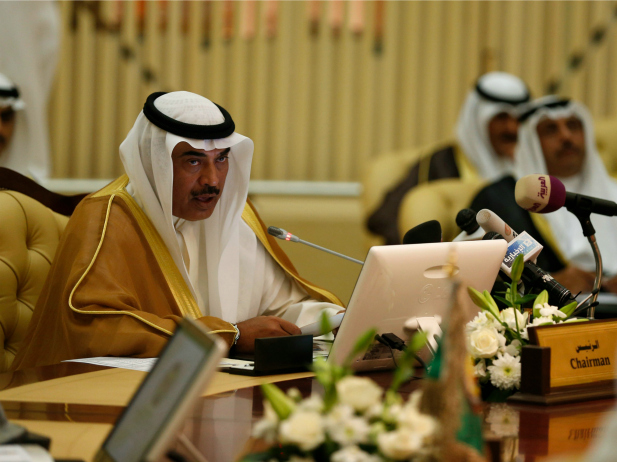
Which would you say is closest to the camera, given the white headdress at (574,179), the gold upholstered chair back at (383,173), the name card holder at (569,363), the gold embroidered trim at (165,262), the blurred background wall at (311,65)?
the name card holder at (569,363)

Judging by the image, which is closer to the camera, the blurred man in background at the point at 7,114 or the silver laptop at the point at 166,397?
the silver laptop at the point at 166,397

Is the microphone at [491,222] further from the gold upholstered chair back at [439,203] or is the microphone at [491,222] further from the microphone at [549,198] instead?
the gold upholstered chair back at [439,203]

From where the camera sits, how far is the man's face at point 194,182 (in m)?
2.12

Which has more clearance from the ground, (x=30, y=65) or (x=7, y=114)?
(x=30, y=65)

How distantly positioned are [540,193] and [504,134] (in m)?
3.97

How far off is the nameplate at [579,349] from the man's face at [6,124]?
3.34 m

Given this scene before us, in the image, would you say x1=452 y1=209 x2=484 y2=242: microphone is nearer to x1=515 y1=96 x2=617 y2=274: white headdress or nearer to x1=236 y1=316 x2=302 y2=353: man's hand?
x1=236 y1=316 x2=302 y2=353: man's hand

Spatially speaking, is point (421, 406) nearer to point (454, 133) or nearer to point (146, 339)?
point (146, 339)

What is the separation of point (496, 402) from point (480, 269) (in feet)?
0.86

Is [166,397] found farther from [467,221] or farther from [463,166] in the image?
[463,166]

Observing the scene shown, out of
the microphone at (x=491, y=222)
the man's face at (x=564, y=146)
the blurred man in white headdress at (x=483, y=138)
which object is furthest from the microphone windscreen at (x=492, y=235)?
the man's face at (x=564, y=146)

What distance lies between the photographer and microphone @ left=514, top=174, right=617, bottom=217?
1.51 meters

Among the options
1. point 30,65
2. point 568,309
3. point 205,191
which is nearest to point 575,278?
point 205,191

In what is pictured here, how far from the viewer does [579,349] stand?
133 centimetres
